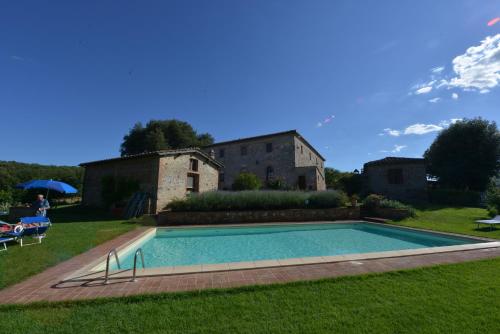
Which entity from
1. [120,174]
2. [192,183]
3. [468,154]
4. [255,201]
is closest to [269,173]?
[192,183]

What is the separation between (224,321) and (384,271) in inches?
120

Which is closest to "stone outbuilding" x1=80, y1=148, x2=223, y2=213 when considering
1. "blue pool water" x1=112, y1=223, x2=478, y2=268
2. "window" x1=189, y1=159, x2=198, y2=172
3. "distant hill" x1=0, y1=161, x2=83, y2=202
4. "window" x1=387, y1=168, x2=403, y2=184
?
"window" x1=189, y1=159, x2=198, y2=172

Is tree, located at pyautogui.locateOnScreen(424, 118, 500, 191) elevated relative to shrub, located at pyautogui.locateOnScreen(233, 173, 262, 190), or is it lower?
elevated

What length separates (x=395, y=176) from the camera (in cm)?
2042

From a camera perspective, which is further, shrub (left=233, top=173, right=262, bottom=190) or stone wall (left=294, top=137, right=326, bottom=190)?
stone wall (left=294, top=137, right=326, bottom=190)

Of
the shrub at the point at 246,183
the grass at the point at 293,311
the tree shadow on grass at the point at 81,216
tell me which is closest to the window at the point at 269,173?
the shrub at the point at 246,183

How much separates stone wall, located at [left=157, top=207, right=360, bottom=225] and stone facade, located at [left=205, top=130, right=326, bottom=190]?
7.19 meters

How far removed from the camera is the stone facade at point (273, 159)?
67.1ft

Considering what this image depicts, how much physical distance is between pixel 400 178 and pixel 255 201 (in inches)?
632

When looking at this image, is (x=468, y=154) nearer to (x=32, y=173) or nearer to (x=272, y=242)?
(x=272, y=242)

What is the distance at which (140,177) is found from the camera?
13.2m

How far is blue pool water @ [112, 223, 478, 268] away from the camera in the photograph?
20.6ft

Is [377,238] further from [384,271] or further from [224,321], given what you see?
[224,321]

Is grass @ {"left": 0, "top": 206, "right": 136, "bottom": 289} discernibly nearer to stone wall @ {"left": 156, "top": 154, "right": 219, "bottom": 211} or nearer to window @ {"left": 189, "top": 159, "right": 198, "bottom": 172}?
stone wall @ {"left": 156, "top": 154, "right": 219, "bottom": 211}
